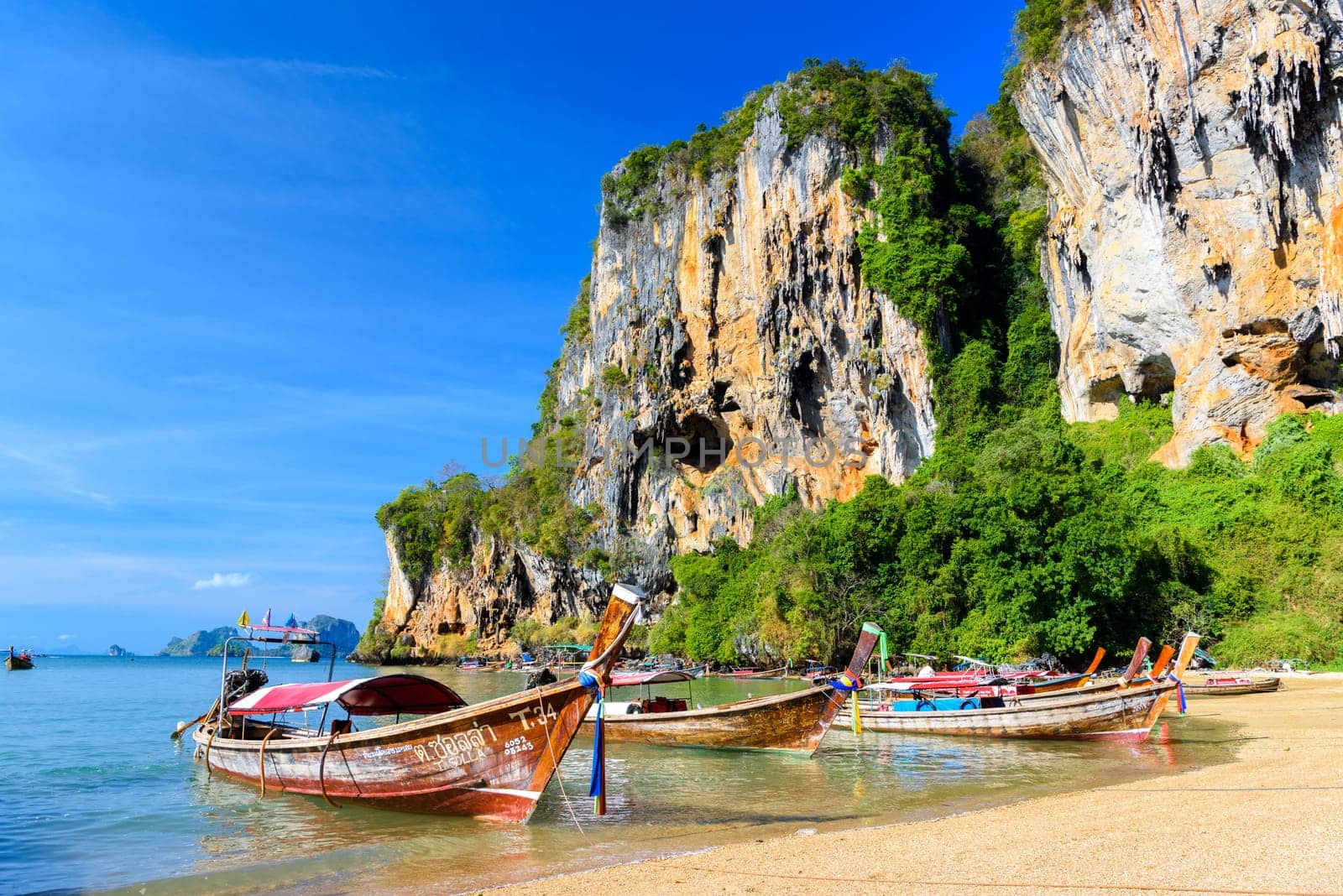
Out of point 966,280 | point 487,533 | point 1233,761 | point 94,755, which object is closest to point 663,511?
point 487,533

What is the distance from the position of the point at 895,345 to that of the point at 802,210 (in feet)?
30.7

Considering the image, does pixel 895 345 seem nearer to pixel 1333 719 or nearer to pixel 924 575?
pixel 924 575

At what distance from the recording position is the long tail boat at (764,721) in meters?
14.5

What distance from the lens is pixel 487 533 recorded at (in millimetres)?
59438

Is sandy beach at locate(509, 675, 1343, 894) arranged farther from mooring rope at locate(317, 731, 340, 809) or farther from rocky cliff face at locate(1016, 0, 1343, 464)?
rocky cliff face at locate(1016, 0, 1343, 464)

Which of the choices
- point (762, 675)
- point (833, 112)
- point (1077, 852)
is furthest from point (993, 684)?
point (833, 112)

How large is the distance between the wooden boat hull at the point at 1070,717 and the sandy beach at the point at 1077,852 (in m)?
5.15

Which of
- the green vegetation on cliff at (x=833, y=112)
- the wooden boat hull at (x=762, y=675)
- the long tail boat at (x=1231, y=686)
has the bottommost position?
the wooden boat hull at (x=762, y=675)

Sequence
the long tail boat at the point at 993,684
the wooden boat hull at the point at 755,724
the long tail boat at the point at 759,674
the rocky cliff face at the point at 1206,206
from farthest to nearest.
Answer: the long tail boat at the point at 759,674, the rocky cliff face at the point at 1206,206, the long tail boat at the point at 993,684, the wooden boat hull at the point at 755,724

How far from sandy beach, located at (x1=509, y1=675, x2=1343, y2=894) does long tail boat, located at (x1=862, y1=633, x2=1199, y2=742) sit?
17.0 ft

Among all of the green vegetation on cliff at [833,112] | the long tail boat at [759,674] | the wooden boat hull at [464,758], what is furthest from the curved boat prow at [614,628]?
the green vegetation on cliff at [833,112]

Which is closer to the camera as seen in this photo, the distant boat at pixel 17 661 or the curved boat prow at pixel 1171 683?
the curved boat prow at pixel 1171 683

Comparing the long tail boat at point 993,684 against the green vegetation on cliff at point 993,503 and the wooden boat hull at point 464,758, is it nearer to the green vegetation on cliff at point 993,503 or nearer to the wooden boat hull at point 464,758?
the green vegetation on cliff at point 993,503

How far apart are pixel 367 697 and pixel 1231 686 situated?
2048cm
